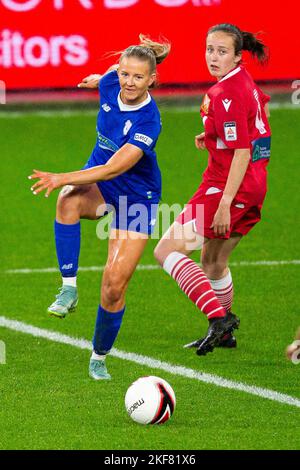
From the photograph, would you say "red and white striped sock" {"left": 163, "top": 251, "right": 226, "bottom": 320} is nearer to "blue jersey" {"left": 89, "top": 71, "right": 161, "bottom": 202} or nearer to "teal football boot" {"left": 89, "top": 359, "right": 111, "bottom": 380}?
"blue jersey" {"left": 89, "top": 71, "right": 161, "bottom": 202}

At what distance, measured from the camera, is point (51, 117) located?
20344mm

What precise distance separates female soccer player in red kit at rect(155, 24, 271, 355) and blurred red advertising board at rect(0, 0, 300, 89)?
982cm

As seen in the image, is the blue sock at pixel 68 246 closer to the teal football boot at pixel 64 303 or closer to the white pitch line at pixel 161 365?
the teal football boot at pixel 64 303

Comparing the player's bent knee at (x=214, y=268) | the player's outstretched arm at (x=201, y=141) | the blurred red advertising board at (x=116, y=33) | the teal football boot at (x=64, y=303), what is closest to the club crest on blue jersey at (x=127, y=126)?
the player's outstretched arm at (x=201, y=141)

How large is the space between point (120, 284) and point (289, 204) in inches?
276

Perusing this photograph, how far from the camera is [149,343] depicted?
9523 millimetres

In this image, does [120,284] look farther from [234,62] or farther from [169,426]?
[234,62]

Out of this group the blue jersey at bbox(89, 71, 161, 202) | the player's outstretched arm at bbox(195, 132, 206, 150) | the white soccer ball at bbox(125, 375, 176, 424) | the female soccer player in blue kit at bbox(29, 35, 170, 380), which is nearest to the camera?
the white soccer ball at bbox(125, 375, 176, 424)

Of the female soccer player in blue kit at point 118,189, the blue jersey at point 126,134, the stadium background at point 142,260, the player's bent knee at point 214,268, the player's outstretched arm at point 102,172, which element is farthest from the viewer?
the player's bent knee at point 214,268

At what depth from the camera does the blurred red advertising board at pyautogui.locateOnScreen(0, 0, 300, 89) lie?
18.8m

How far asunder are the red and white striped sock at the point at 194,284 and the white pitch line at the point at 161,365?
18.0 inches

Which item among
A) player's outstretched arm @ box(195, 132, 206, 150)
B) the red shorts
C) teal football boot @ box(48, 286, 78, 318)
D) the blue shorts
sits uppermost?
player's outstretched arm @ box(195, 132, 206, 150)

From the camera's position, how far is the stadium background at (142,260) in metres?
7.46

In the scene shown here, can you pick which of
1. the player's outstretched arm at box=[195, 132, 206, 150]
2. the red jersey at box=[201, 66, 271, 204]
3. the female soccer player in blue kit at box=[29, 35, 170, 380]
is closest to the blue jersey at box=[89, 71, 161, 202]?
the female soccer player in blue kit at box=[29, 35, 170, 380]
